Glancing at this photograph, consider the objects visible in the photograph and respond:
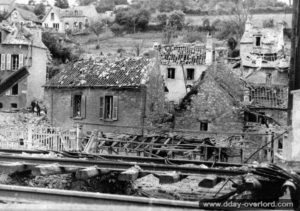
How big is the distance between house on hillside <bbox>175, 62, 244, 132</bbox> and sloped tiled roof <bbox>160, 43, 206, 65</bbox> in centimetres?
1569

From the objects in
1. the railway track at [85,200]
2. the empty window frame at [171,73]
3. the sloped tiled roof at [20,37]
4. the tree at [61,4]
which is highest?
the tree at [61,4]

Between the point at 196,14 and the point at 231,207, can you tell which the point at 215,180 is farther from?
the point at 196,14

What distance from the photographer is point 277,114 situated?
29766 mm

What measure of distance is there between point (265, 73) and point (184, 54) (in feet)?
26.8

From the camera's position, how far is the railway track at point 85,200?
6339mm

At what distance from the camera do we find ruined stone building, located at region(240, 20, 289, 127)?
29688 mm

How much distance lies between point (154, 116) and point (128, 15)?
2798 inches

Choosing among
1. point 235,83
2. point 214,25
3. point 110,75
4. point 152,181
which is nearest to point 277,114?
point 235,83

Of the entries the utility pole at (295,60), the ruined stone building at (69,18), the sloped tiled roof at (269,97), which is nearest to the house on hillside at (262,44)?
the sloped tiled roof at (269,97)

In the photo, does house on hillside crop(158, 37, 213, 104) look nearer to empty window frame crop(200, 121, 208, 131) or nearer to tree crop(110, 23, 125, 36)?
empty window frame crop(200, 121, 208, 131)

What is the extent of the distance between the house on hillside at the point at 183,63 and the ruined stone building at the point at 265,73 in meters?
4.29

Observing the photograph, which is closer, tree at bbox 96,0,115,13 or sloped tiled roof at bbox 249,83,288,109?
sloped tiled roof at bbox 249,83,288,109

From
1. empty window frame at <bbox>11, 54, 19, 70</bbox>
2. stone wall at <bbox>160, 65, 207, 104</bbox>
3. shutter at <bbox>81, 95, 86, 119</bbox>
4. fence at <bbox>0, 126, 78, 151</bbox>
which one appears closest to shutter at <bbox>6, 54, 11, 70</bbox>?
empty window frame at <bbox>11, 54, 19, 70</bbox>

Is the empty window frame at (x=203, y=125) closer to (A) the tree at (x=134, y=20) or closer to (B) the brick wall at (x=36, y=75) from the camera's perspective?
(B) the brick wall at (x=36, y=75)
